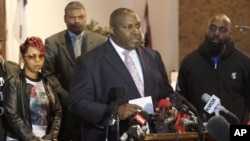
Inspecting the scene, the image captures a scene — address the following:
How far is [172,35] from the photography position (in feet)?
30.5

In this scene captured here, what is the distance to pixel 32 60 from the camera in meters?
4.64

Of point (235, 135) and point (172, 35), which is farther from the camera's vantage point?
point (172, 35)

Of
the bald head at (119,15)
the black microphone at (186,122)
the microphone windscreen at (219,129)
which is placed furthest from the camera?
the bald head at (119,15)

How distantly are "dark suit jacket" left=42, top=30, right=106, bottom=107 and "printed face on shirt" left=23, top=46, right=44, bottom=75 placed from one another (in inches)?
19.4

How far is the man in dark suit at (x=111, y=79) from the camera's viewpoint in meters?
3.72

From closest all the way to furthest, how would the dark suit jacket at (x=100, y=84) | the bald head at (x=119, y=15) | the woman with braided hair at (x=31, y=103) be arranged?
the dark suit jacket at (x=100, y=84) < the bald head at (x=119, y=15) < the woman with braided hair at (x=31, y=103)

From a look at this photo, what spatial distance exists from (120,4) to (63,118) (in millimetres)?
4182

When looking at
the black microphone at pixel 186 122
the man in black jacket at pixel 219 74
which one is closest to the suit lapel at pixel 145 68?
the black microphone at pixel 186 122

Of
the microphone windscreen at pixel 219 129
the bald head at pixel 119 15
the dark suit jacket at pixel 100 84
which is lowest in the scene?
the dark suit jacket at pixel 100 84

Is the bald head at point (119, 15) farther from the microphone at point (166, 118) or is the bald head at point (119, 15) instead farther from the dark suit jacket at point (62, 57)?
the dark suit jacket at point (62, 57)

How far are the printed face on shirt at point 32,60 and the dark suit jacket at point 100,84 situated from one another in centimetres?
81

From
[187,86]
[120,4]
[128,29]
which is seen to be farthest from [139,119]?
[120,4]

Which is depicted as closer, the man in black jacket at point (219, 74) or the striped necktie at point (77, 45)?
the man in black jacket at point (219, 74)

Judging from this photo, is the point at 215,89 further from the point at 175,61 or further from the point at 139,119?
the point at 175,61
